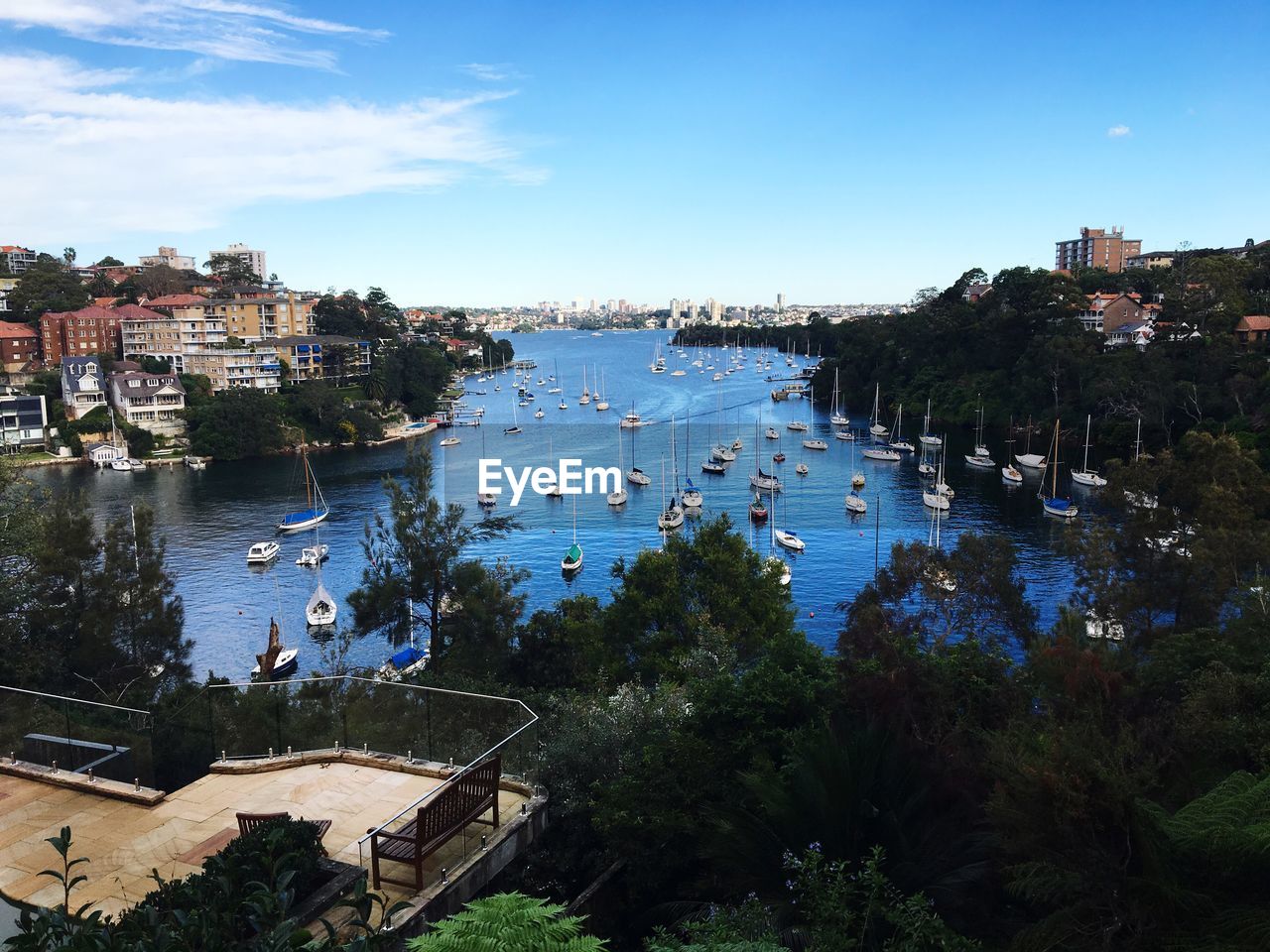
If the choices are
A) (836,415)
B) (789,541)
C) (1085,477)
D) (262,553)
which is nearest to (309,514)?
(262,553)

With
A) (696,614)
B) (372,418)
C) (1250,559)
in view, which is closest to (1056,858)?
(696,614)

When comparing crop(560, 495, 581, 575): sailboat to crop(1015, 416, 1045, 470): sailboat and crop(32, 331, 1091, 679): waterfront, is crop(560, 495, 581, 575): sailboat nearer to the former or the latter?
crop(32, 331, 1091, 679): waterfront

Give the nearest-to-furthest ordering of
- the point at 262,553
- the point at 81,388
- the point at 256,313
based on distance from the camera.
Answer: the point at 262,553 < the point at 81,388 < the point at 256,313

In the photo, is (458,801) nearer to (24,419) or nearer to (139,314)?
(24,419)

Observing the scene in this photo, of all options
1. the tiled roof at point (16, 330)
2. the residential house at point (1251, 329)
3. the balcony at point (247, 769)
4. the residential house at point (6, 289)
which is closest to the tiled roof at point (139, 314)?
the tiled roof at point (16, 330)

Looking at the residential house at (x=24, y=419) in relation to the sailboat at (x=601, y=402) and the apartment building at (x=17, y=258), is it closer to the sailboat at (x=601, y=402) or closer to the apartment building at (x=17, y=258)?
the sailboat at (x=601, y=402)

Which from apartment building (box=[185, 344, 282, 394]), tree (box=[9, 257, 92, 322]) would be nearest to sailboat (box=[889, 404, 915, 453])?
apartment building (box=[185, 344, 282, 394])
